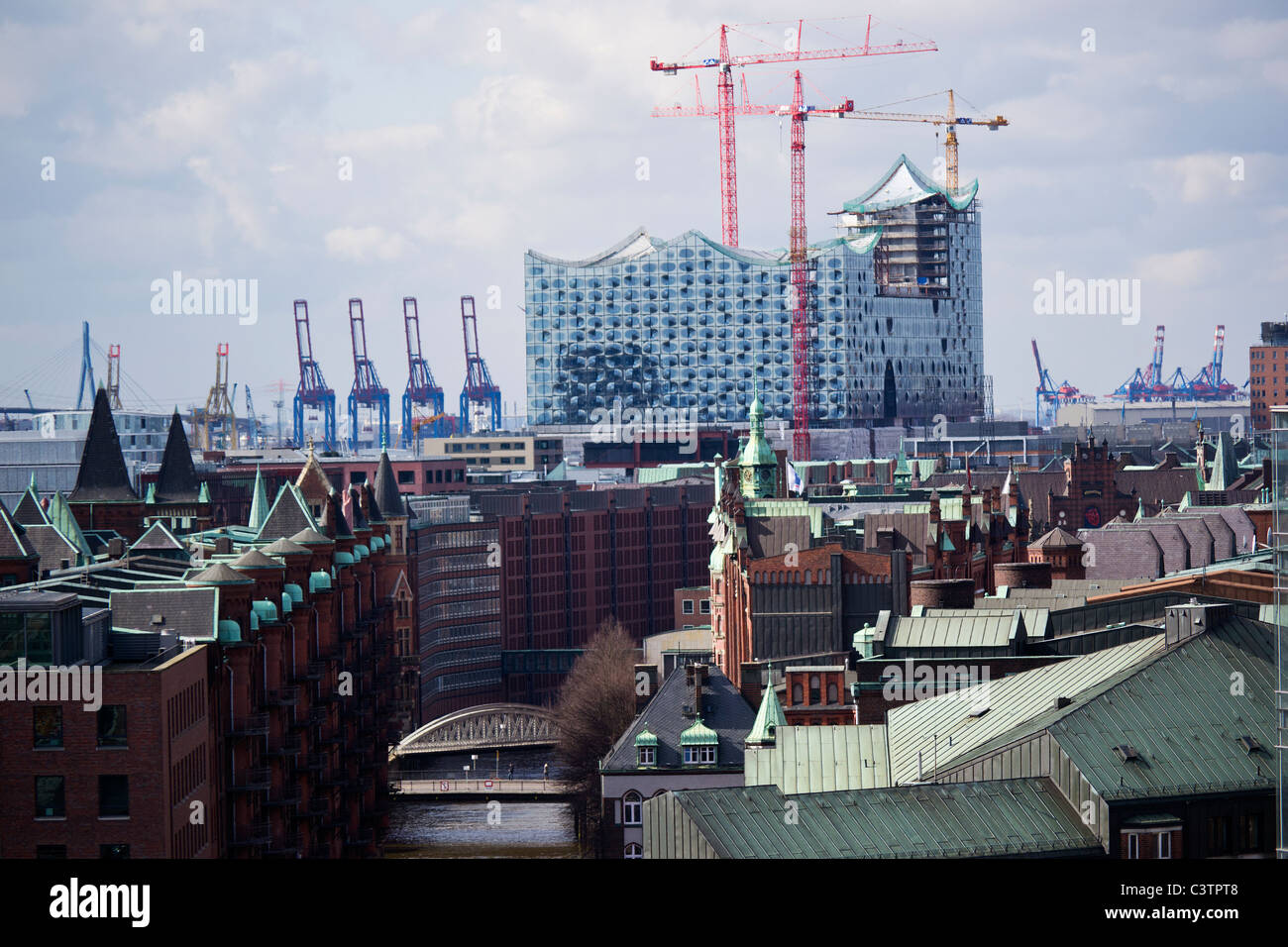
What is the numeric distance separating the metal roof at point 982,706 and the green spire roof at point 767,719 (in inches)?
496

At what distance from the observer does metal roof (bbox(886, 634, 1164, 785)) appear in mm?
49906

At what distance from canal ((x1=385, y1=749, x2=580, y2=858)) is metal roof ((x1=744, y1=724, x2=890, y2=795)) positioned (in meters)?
33.2

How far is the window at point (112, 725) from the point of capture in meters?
48.2

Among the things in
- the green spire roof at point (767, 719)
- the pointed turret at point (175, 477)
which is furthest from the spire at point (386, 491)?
the green spire roof at point (767, 719)

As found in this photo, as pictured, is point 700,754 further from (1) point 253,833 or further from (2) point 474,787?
(2) point 474,787

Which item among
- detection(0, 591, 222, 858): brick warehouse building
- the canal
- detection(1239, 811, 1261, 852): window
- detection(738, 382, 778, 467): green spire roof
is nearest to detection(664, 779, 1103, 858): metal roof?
detection(1239, 811, 1261, 852): window

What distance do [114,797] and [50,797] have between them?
156cm

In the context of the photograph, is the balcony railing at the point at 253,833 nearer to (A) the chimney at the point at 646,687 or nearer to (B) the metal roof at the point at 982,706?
(B) the metal roof at the point at 982,706

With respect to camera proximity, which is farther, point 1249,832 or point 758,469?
point 758,469

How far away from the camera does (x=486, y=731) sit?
13600 cm

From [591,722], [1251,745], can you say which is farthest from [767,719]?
[591,722]
